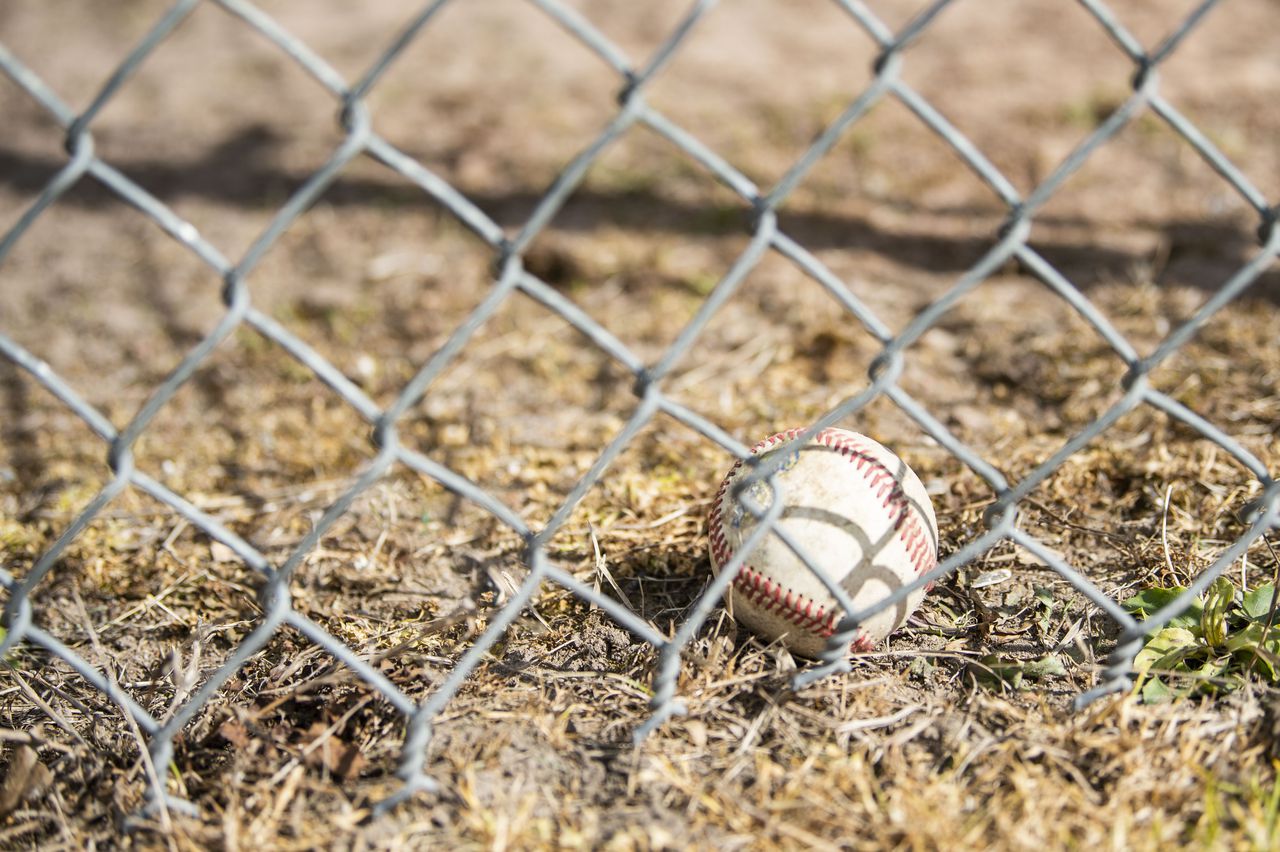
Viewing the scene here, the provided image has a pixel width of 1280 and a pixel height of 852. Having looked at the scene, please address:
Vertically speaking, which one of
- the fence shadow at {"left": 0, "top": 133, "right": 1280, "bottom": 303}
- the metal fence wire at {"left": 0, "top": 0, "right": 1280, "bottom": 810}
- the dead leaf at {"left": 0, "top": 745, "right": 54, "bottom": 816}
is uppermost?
the fence shadow at {"left": 0, "top": 133, "right": 1280, "bottom": 303}

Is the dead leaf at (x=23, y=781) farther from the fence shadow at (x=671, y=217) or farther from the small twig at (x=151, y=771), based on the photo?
the fence shadow at (x=671, y=217)

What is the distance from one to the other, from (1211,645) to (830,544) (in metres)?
0.70

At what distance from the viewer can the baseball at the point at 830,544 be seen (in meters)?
1.79

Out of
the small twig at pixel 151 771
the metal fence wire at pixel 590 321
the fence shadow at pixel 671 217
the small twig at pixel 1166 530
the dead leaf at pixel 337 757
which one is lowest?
the small twig at pixel 151 771

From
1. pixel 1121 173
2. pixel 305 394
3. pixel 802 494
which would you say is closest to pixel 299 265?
pixel 305 394

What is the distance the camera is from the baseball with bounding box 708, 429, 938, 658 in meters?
1.79

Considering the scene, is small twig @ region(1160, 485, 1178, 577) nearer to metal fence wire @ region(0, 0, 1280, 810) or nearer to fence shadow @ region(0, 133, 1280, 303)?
metal fence wire @ region(0, 0, 1280, 810)

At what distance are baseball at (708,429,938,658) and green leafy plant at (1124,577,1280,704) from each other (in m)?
0.41

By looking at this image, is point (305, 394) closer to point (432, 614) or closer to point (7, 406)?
point (7, 406)

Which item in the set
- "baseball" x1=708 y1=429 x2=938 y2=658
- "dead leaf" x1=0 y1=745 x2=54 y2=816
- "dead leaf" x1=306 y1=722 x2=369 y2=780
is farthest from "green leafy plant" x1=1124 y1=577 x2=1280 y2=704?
"dead leaf" x1=0 y1=745 x2=54 y2=816

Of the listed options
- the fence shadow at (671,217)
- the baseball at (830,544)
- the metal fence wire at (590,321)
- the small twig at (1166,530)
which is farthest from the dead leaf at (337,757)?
the fence shadow at (671,217)

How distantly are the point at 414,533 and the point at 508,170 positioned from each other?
1963 millimetres

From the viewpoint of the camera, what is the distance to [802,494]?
1.83 m

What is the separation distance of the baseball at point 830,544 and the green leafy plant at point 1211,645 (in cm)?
41
